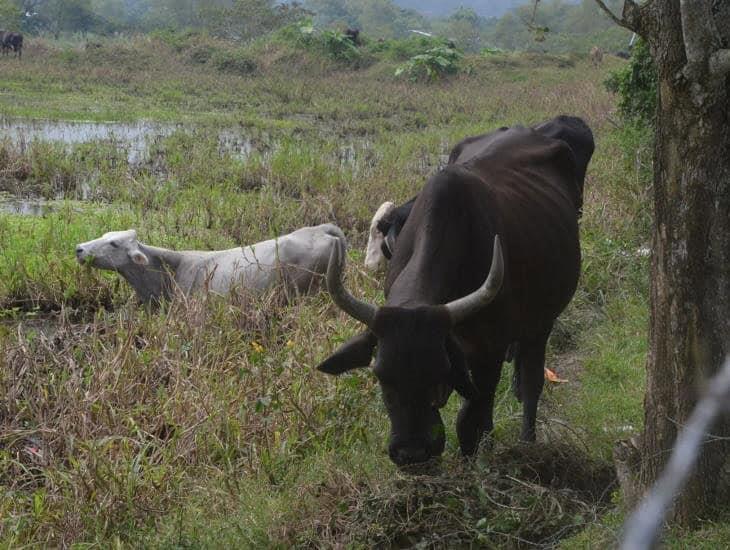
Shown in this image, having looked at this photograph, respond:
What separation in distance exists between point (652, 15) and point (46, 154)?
9915mm

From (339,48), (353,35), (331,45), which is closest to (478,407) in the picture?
(339,48)

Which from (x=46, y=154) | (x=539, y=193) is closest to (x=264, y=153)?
(x=46, y=154)

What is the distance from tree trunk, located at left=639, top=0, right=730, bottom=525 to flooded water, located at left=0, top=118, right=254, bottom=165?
10255 mm

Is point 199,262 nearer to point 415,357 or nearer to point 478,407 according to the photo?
point 478,407

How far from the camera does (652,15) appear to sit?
10.4ft

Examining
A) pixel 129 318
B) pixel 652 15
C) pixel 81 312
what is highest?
pixel 652 15

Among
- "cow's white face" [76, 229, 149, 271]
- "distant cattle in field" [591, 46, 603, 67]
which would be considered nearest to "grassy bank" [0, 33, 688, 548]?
"cow's white face" [76, 229, 149, 271]

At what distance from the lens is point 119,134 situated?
51.7 feet

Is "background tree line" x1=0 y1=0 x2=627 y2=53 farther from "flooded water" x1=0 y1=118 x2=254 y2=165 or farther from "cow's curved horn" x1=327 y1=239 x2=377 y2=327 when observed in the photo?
"cow's curved horn" x1=327 y1=239 x2=377 y2=327

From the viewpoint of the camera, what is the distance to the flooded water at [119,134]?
45.3ft


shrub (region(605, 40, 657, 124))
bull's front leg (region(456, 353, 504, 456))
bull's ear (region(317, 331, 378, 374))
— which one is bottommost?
bull's front leg (region(456, 353, 504, 456))

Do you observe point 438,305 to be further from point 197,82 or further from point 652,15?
point 197,82

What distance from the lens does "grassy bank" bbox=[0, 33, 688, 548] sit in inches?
142

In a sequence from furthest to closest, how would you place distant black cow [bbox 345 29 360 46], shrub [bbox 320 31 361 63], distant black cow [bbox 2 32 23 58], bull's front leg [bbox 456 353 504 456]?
distant black cow [bbox 345 29 360 46] < distant black cow [bbox 2 32 23 58] < shrub [bbox 320 31 361 63] < bull's front leg [bbox 456 353 504 456]
